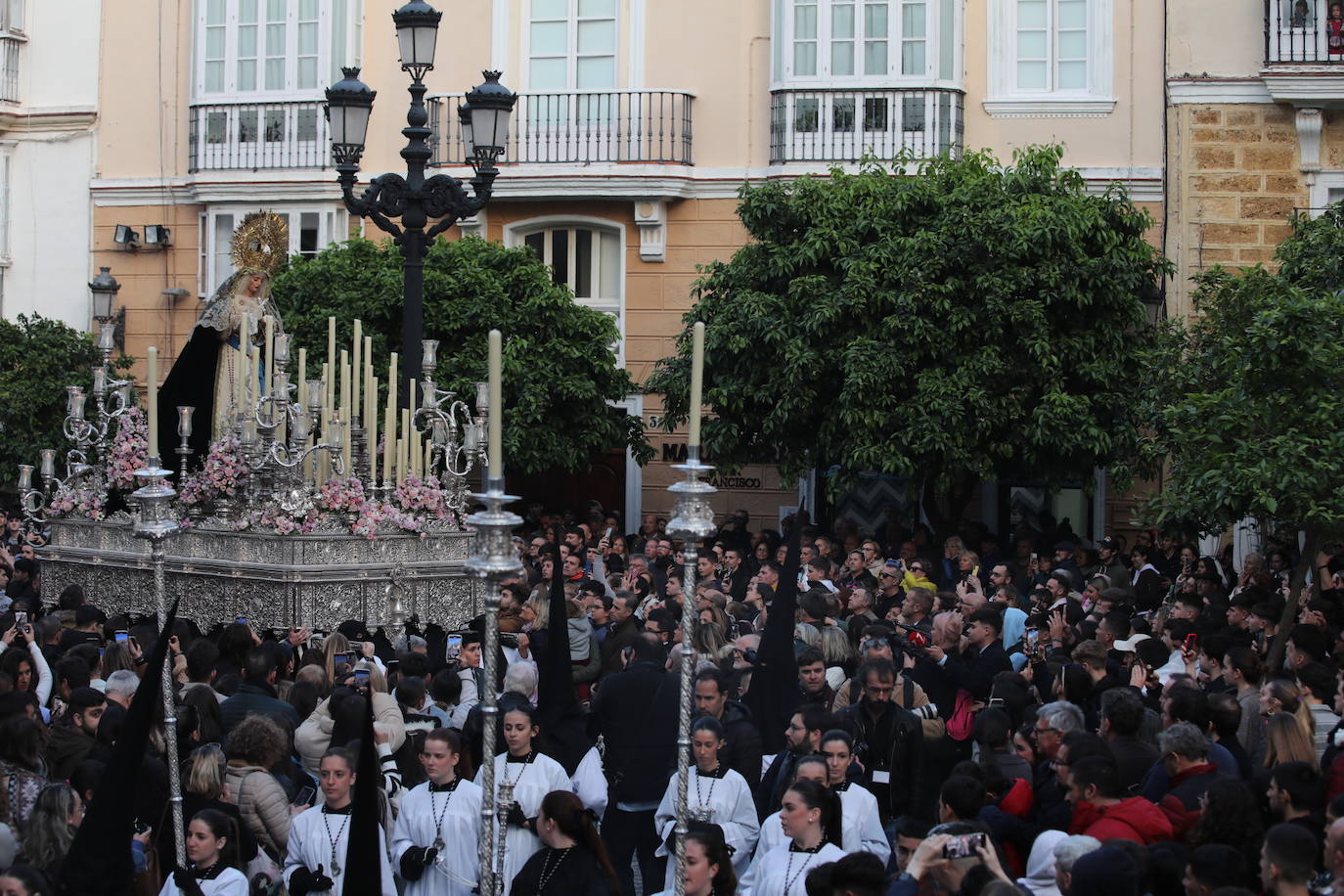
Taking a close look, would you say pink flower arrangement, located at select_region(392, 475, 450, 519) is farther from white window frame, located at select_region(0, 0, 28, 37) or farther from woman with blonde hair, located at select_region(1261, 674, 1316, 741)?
white window frame, located at select_region(0, 0, 28, 37)

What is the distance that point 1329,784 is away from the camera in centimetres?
727

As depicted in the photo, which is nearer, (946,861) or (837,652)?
(946,861)

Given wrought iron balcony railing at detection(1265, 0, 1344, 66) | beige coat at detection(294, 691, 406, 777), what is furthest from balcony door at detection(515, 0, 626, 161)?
A: beige coat at detection(294, 691, 406, 777)

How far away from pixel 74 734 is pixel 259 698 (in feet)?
3.34

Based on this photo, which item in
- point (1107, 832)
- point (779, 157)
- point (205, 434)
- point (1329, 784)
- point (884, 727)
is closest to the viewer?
point (1107, 832)

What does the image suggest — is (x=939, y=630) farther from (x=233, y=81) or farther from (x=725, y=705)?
(x=233, y=81)

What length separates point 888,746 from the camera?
868 centimetres

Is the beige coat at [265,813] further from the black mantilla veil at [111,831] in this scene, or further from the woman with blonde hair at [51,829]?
the black mantilla veil at [111,831]

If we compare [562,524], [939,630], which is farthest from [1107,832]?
[562,524]

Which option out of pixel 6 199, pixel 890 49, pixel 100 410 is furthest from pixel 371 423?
pixel 6 199

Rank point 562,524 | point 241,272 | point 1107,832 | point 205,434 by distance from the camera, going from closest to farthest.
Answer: point 1107,832 < point 241,272 < point 205,434 < point 562,524

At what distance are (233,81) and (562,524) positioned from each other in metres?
8.26

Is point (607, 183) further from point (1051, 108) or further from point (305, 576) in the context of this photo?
point (305, 576)

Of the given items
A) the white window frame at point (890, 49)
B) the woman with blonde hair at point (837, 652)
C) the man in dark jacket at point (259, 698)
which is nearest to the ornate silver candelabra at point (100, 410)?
the man in dark jacket at point (259, 698)
